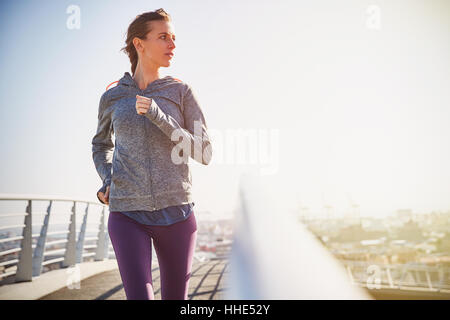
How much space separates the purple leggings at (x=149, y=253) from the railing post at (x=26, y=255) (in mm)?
3243

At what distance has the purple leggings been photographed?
113 cm

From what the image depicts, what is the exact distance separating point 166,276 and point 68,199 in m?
3.96

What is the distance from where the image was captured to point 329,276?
6.57 feet

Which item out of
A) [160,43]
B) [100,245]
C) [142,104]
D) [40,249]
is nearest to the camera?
[142,104]

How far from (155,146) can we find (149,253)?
421mm

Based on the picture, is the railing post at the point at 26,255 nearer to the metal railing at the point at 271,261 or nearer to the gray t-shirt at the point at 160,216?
the metal railing at the point at 271,261

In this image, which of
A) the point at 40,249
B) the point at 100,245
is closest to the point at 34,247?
the point at 40,249

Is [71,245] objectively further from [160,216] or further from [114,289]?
[160,216]

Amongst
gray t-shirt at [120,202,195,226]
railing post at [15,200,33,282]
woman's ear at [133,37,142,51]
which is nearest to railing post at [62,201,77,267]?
railing post at [15,200,33,282]

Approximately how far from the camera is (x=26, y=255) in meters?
3.76

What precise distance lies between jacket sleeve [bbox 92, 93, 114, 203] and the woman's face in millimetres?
297

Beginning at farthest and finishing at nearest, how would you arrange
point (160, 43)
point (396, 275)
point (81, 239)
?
point (396, 275), point (81, 239), point (160, 43)
